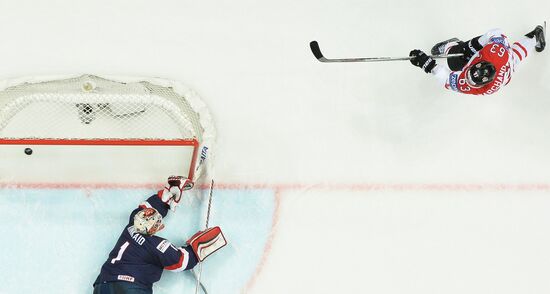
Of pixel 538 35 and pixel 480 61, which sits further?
pixel 538 35

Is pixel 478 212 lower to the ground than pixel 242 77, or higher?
lower

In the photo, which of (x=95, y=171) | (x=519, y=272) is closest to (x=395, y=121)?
(x=519, y=272)

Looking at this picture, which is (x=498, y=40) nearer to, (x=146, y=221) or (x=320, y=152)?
(x=320, y=152)

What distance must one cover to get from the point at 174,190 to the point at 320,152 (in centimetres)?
82

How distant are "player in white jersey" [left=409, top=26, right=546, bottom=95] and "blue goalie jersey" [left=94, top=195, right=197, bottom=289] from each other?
5.06 feet

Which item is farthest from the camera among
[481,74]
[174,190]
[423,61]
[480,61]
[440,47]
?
[440,47]

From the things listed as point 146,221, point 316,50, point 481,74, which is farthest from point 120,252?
point 481,74

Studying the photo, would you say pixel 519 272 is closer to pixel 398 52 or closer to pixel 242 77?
pixel 398 52

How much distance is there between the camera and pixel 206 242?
3295 mm

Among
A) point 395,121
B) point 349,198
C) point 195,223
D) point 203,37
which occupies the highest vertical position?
point 203,37

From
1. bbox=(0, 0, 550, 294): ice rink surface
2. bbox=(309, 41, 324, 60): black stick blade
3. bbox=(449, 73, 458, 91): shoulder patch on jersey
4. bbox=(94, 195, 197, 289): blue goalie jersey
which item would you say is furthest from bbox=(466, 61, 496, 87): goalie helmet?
bbox=(94, 195, 197, 289): blue goalie jersey

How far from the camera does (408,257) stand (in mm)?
3518

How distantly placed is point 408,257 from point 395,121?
2.46 ft

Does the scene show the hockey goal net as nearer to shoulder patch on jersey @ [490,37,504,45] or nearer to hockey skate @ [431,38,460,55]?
hockey skate @ [431,38,460,55]
